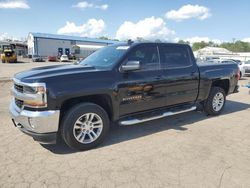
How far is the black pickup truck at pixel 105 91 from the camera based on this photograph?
146 inches

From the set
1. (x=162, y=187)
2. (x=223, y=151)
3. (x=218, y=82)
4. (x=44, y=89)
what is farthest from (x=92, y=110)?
(x=218, y=82)

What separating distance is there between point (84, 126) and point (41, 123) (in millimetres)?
758

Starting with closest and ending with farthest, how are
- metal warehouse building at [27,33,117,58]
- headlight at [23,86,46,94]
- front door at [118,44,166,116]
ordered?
headlight at [23,86,46,94], front door at [118,44,166,116], metal warehouse building at [27,33,117,58]

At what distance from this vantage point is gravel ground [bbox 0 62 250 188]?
325cm

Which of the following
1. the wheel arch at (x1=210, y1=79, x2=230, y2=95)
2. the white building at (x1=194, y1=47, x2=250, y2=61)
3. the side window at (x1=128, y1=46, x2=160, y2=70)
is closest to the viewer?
the side window at (x1=128, y1=46, x2=160, y2=70)

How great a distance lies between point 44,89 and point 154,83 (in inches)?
87.0

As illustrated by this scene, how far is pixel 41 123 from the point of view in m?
3.66

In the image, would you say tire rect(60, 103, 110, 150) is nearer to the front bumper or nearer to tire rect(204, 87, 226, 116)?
the front bumper

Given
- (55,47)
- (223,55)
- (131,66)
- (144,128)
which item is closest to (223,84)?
(144,128)

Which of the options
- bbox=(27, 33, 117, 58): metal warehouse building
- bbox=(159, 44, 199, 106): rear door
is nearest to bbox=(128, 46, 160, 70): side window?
bbox=(159, 44, 199, 106): rear door

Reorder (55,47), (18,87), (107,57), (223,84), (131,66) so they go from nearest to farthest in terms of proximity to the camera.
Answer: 1. (18,87)
2. (131,66)
3. (107,57)
4. (223,84)
5. (55,47)

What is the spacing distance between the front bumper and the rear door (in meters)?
2.49

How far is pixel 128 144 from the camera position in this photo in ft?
14.6

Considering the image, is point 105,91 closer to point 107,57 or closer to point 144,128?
point 107,57
